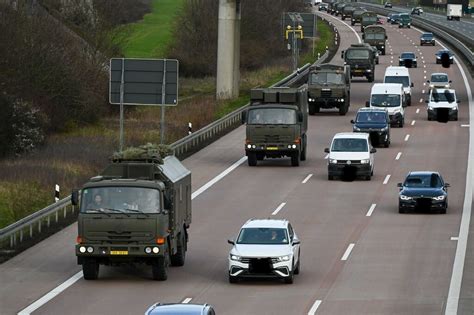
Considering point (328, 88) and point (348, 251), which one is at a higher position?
point (328, 88)

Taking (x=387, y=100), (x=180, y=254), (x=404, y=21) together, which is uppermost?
(x=404, y=21)

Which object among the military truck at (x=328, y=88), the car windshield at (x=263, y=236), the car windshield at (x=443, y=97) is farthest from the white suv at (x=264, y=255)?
the car windshield at (x=443, y=97)

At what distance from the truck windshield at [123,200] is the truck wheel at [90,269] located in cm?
128

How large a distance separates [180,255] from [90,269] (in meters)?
2.79

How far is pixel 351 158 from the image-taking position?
52344 millimetres

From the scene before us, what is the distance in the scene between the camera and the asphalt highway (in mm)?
30491

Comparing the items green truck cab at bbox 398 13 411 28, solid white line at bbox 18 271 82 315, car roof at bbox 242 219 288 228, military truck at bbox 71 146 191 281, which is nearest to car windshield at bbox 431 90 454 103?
car roof at bbox 242 219 288 228

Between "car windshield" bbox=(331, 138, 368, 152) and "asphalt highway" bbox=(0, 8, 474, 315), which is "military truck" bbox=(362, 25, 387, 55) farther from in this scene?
"car windshield" bbox=(331, 138, 368, 152)

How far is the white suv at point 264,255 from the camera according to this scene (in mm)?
32344

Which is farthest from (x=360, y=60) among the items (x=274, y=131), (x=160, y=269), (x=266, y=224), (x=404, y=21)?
(x=404, y=21)

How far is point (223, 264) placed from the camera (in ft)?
117

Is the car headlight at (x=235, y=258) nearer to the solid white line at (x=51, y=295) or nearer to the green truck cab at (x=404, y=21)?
the solid white line at (x=51, y=295)

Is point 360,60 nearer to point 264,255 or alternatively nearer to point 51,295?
point 264,255

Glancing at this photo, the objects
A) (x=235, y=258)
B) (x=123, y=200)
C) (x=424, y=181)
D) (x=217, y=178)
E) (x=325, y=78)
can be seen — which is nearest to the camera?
(x=123, y=200)
